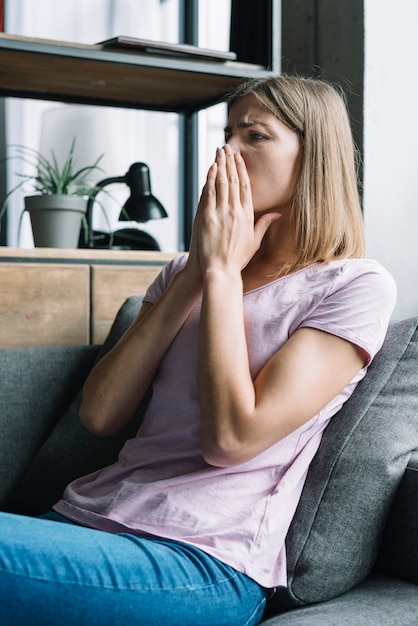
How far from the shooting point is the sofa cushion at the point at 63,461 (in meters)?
1.60

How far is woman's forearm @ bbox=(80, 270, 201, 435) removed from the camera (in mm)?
1303

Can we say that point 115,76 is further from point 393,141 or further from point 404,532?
point 404,532

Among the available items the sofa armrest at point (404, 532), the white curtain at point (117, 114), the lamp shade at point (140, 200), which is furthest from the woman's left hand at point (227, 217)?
the white curtain at point (117, 114)

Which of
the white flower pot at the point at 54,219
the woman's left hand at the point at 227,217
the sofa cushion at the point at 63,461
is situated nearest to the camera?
the woman's left hand at the point at 227,217

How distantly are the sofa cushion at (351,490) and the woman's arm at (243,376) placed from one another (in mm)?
95

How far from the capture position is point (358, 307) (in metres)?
1.19

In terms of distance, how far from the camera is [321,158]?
134cm

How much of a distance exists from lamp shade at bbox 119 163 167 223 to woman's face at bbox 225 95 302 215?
0.80 meters

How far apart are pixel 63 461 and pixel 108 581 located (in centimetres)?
61

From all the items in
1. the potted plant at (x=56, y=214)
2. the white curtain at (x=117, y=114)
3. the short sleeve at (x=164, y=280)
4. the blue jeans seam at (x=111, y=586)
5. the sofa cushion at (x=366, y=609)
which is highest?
the white curtain at (x=117, y=114)

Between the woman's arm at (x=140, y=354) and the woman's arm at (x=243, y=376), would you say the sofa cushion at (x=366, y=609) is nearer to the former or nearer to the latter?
the woman's arm at (x=243, y=376)

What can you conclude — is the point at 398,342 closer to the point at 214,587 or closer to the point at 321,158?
the point at 321,158

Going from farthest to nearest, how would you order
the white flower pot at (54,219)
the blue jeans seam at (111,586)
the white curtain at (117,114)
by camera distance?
the white curtain at (117,114)
the white flower pot at (54,219)
the blue jeans seam at (111,586)

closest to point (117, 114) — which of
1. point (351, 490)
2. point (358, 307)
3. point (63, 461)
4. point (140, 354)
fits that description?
point (63, 461)
